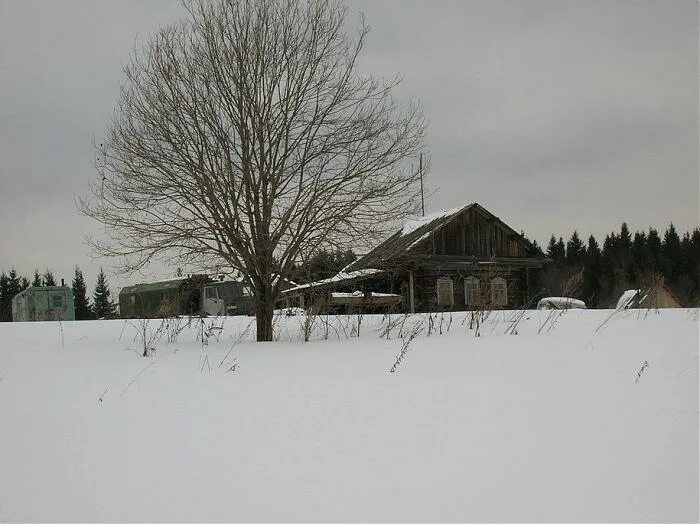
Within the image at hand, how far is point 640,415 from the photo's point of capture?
4.25 m

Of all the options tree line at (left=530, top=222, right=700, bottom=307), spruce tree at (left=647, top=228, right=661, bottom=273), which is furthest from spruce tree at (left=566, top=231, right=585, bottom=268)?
spruce tree at (left=647, top=228, right=661, bottom=273)

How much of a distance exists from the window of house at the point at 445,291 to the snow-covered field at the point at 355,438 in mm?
18045

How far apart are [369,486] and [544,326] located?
7218 millimetres

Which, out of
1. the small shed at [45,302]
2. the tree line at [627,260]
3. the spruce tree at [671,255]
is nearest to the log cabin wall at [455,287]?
the small shed at [45,302]

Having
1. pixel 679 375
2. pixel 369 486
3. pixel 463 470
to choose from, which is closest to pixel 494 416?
pixel 463 470

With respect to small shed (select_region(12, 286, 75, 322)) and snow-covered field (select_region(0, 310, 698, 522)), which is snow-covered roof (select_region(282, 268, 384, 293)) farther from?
small shed (select_region(12, 286, 75, 322))

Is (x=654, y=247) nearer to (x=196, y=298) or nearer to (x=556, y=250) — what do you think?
(x=556, y=250)

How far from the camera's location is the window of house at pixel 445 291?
81.4 feet

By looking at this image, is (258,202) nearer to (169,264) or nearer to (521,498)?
(169,264)

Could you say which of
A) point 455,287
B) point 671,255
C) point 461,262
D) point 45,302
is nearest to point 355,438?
point 461,262

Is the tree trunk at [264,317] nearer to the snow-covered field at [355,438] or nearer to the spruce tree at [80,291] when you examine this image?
the snow-covered field at [355,438]

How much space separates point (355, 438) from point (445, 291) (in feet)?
70.9

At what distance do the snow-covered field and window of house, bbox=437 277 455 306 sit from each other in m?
18.0

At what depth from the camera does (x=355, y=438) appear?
3.81 meters
